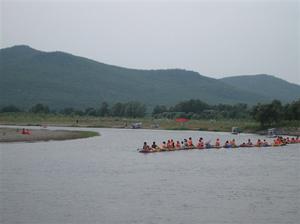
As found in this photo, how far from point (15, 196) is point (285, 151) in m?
35.8

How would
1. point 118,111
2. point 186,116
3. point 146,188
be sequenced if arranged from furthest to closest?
point 118,111, point 186,116, point 146,188

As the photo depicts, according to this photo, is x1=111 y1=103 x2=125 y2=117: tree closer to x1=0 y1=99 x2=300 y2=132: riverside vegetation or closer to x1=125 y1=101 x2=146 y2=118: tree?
x1=0 y1=99 x2=300 y2=132: riverside vegetation

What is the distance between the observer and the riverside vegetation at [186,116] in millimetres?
96125

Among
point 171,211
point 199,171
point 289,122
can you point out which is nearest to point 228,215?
point 171,211

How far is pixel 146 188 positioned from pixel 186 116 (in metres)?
117

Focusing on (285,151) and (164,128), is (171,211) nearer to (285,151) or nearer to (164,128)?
(285,151)

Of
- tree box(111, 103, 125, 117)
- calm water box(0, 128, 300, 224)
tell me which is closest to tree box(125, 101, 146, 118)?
tree box(111, 103, 125, 117)

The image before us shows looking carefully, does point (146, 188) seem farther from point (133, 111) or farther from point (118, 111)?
point (118, 111)

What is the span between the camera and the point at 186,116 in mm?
147250

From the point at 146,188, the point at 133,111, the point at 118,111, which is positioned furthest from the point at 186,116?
the point at 146,188

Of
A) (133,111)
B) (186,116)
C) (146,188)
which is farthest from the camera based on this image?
(133,111)

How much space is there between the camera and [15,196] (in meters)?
27.6

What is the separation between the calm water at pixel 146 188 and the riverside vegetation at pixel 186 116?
45.7 m

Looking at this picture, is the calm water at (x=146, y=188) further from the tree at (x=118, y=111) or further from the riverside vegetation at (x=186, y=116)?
the tree at (x=118, y=111)
